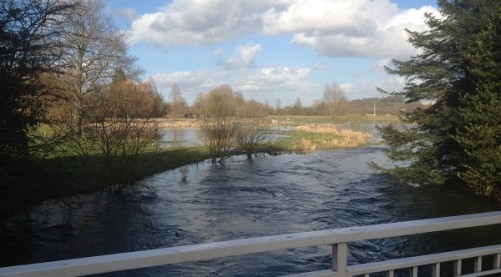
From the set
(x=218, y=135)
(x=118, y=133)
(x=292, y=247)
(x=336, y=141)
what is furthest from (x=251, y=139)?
(x=292, y=247)

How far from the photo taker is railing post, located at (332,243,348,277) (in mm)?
2975

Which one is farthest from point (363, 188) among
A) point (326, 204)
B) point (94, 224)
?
point (94, 224)

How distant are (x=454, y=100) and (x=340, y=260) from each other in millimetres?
16324

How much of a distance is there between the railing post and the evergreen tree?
40.2 feet

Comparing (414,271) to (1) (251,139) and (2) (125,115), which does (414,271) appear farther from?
(1) (251,139)

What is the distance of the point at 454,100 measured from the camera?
17359 mm

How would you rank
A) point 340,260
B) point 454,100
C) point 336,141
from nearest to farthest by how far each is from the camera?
point 340,260
point 454,100
point 336,141

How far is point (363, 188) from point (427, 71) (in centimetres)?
546

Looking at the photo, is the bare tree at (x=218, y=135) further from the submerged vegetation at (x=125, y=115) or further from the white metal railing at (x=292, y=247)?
the white metal railing at (x=292, y=247)

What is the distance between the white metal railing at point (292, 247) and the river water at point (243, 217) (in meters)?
5.02

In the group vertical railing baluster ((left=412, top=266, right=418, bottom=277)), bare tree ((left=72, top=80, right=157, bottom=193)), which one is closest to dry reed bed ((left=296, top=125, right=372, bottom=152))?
bare tree ((left=72, top=80, right=157, bottom=193))

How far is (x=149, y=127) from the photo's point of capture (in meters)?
17.3

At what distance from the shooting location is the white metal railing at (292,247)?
2398 mm

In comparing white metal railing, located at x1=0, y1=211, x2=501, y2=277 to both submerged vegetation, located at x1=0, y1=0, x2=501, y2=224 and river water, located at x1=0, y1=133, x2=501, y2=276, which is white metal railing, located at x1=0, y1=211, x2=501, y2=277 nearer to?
river water, located at x1=0, y1=133, x2=501, y2=276
